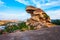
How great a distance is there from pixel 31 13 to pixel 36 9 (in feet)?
1.91

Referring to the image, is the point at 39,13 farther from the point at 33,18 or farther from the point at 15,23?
the point at 15,23

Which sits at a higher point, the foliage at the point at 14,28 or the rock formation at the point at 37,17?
the rock formation at the point at 37,17

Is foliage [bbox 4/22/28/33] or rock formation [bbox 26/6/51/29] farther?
rock formation [bbox 26/6/51/29]

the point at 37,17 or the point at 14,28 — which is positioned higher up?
the point at 37,17

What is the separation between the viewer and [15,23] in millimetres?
13422

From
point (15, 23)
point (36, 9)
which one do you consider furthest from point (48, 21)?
point (15, 23)

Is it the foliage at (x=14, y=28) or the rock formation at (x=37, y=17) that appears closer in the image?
the foliage at (x=14, y=28)

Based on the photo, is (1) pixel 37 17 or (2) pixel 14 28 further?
(1) pixel 37 17

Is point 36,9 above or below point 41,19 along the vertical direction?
above

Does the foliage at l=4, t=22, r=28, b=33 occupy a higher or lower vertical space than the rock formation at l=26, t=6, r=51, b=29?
lower

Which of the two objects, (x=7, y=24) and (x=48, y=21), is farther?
(x=48, y=21)

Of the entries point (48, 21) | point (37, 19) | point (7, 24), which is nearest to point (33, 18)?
point (37, 19)

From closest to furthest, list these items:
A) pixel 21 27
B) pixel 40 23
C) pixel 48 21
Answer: pixel 21 27
pixel 40 23
pixel 48 21

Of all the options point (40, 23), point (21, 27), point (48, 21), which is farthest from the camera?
point (48, 21)
